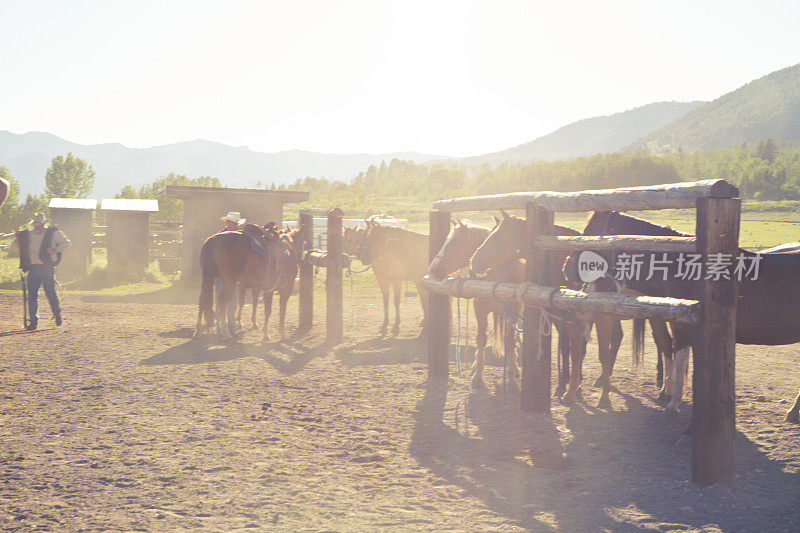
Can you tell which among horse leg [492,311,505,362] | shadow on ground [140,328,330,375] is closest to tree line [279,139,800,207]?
shadow on ground [140,328,330,375]

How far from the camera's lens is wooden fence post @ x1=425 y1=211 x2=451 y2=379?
25.9 ft

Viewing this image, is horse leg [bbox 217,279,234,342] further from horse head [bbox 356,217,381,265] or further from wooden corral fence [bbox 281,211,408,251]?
horse head [bbox 356,217,381,265]

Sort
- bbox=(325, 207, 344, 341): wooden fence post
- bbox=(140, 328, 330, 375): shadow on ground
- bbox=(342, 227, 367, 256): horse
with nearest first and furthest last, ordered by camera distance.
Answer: bbox=(140, 328, 330, 375): shadow on ground, bbox=(325, 207, 344, 341): wooden fence post, bbox=(342, 227, 367, 256): horse

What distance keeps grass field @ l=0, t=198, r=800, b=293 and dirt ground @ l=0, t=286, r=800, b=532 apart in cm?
317

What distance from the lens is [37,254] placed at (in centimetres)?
1202

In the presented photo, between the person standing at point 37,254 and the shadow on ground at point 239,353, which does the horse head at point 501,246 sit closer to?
the shadow on ground at point 239,353

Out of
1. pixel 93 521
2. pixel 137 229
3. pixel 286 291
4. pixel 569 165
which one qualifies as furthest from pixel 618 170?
pixel 93 521

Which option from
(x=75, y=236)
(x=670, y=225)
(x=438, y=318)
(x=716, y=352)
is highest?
(x=670, y=225)

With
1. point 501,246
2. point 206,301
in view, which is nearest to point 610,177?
point 206,301

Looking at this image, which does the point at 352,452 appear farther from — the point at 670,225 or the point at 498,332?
the point at 670,225

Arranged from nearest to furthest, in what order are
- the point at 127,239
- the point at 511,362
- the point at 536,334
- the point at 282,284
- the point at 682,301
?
the point at 682,301 → the point at 536,334 → the point at 511,362 → the point at 282,284 → the point at 127,239

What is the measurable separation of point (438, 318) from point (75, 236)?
75.9ft

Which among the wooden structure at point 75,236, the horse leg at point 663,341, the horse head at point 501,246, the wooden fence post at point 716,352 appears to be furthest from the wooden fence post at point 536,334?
the wooden structure at point 75,236

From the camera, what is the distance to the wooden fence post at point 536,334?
6.09m
